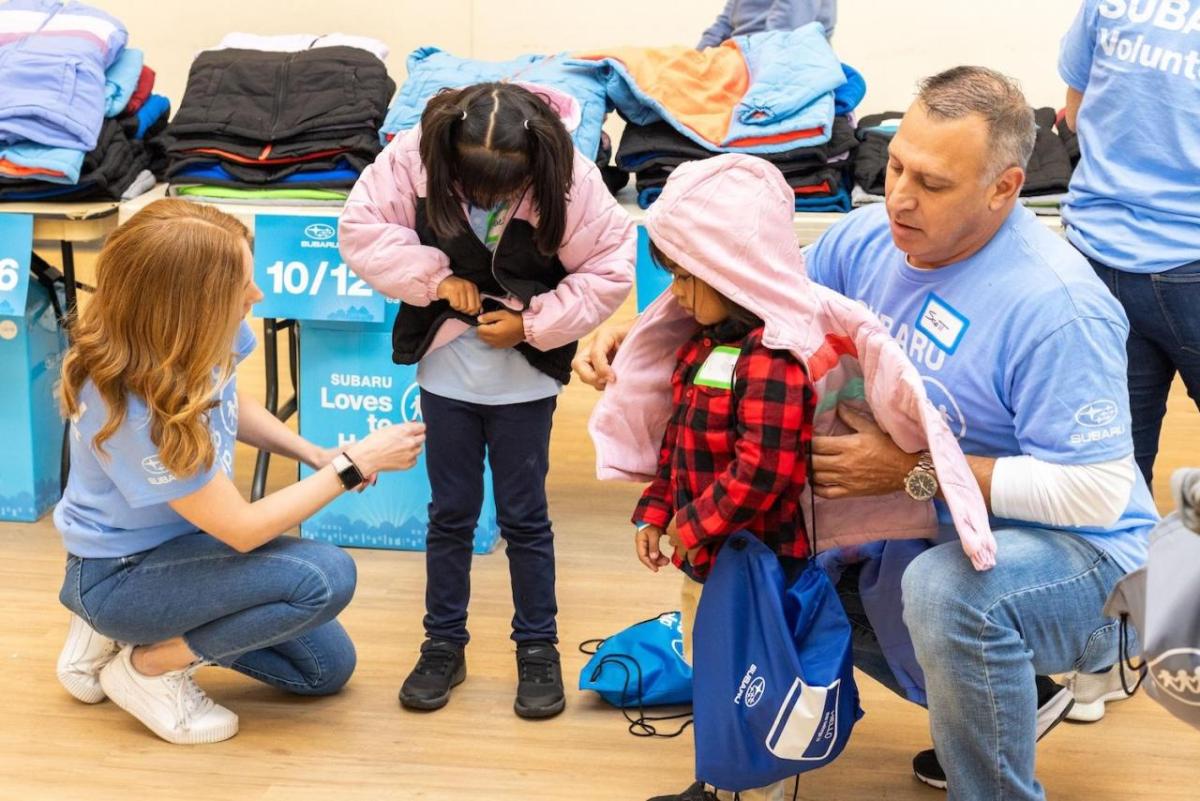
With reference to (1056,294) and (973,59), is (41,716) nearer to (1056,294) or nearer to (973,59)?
(1056,294)

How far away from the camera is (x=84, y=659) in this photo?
2.50m

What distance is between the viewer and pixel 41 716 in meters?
2.48

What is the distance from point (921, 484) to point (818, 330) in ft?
0.86

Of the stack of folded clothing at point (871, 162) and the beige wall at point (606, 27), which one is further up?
the stack of folded clothing at point (871, 162)

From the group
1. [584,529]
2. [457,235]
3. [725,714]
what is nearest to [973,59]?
[584,529]

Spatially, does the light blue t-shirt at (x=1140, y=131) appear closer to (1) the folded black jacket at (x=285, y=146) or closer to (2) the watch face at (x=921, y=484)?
(2) the watch face at (x=921, y=484)

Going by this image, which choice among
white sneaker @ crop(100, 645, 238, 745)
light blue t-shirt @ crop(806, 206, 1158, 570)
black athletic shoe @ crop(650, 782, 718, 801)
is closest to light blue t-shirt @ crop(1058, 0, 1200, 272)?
light blue t-shirt @ crop(806, 206, 1158, 570)

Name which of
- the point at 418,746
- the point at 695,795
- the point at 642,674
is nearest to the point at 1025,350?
the point at 695,795

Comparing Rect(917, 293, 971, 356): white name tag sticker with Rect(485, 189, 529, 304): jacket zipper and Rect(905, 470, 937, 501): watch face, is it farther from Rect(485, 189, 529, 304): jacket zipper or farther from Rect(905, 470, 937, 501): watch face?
Rect(485, 189, 529, 304): jacket zipper

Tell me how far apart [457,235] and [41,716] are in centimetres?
113

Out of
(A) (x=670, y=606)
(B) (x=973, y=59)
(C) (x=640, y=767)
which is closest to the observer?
(C) (x=640, y=767)

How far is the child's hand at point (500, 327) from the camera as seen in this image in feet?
8.14

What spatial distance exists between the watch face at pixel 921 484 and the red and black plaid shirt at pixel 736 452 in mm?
150

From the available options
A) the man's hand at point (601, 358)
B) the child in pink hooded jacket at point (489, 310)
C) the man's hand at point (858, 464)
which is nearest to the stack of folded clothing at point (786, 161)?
the child in pink hooded jacket at point (489, 310)
